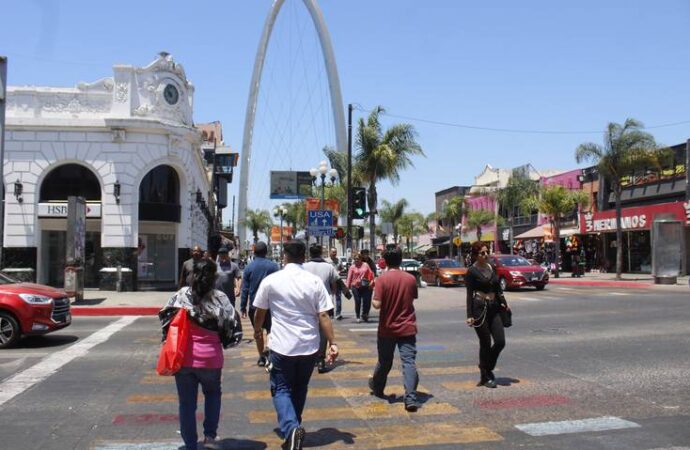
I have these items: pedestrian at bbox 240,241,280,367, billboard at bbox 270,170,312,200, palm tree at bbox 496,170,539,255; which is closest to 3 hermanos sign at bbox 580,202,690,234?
palm tree at bbox 496,170,539,255

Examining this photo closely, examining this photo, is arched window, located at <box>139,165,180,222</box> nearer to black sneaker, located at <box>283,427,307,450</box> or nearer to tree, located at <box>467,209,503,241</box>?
black sneaker, located at <box>283,427,307,450</box>

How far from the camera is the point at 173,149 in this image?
95.4 feet

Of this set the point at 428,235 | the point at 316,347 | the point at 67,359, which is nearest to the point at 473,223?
the point at 428,235

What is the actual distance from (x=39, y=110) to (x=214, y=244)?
19.9 m

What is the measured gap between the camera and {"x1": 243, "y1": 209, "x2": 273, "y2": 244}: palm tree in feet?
318

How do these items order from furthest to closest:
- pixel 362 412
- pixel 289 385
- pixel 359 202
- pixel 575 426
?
pixel 359 202 → pixel 362 412 → pixel 575 426 → pixel 289 385

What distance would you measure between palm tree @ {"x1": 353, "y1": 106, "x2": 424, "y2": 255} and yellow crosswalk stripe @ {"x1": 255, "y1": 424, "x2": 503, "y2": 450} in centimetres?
→ 2488

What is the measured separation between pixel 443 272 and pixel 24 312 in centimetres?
2308

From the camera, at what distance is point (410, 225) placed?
8450 cm

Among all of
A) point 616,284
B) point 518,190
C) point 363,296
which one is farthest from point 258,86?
point 363,296

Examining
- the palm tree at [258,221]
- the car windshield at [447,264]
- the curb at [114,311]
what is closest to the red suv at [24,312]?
the curb at [114,311]

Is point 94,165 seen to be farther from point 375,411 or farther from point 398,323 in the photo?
point 375,411

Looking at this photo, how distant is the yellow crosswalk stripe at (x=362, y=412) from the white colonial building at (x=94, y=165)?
2180cm

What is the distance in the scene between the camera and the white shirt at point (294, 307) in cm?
548
